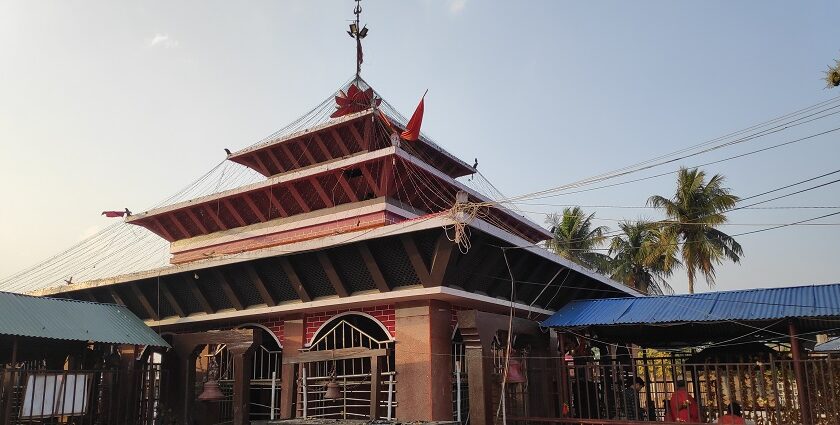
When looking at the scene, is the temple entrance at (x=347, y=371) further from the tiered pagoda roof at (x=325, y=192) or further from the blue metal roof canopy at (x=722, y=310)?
the blue metal roof canopy at (x=722, y=310)

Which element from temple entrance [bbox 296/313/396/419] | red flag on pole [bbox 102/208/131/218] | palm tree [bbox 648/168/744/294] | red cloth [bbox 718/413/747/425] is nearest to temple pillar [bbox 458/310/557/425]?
temple entrance [bbox 296/313/396/419]

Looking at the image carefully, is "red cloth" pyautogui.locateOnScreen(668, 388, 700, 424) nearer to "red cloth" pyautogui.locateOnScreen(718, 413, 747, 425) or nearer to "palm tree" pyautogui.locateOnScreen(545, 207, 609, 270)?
"red cloth" pyautogui.locateOnScreen(718, 413, 747, 425)

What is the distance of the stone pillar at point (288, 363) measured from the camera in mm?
15695

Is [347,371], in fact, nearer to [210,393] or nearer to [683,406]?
[210,393]

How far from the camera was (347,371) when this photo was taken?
52.5ft

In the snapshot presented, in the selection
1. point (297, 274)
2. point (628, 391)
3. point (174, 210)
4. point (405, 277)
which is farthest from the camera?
point (628, 391)

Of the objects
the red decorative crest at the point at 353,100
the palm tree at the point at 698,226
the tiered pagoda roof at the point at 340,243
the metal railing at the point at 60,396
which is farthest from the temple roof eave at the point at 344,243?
the palm tree at the point at 698,226

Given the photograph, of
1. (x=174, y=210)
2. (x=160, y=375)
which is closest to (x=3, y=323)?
(x=160, y=375)

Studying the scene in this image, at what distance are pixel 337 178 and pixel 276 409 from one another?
6291mm

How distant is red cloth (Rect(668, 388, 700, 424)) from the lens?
45.8 ft

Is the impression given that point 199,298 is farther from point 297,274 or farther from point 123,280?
point 297,274

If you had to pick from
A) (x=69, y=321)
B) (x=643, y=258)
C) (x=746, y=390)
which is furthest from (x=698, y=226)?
(x=69, y=321)

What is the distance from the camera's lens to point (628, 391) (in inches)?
895

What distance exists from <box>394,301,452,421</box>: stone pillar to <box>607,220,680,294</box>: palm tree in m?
30.5
